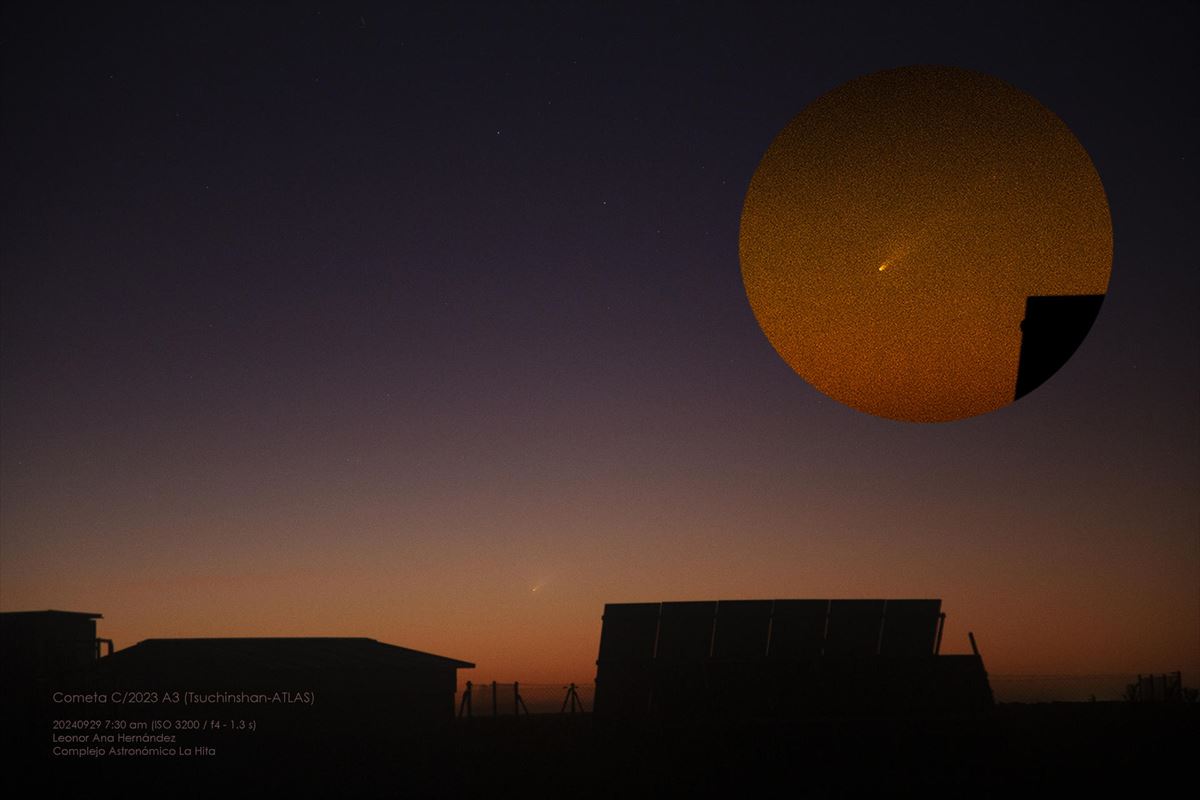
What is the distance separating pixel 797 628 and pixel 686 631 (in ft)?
9.30

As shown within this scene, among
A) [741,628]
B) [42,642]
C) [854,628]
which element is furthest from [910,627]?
[42,642]

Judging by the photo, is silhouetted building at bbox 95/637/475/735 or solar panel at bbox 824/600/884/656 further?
silhouetted building at bbox 95/637/475/735

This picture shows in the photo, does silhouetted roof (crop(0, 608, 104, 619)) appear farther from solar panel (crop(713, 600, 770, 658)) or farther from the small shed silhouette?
solar panel (crop(713, 600, 770, 658))

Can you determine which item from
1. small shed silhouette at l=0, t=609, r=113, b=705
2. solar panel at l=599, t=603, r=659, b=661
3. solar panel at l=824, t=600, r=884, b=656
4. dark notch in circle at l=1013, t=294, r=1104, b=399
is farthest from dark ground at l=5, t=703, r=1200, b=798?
small shed silhouette at l=0, t=609, r=113, b=705

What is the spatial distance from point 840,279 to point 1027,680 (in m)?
32.3

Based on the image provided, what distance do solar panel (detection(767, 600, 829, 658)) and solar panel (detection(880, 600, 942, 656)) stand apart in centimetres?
159

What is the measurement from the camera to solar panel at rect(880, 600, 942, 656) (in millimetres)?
25875

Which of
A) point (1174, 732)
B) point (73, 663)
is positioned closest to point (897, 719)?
point (1174, 732)

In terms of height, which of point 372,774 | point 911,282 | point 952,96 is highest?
point 952,96

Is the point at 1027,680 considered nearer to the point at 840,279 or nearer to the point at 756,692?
the point at 756,692

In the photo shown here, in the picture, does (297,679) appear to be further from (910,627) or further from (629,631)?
(910,627)

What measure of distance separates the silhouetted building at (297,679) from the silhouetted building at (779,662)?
11.4m

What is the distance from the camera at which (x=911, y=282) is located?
1048 centimetres

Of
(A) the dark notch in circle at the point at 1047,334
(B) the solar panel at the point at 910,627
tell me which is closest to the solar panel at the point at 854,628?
(B) the solar panel at the point at 910,627
